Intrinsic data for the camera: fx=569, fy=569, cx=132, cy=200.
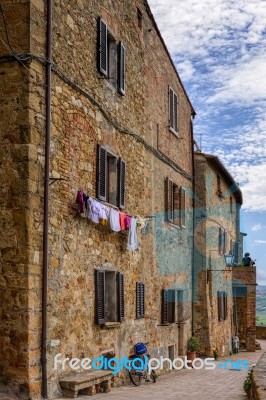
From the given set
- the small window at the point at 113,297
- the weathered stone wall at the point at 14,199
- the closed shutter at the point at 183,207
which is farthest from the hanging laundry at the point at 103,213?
the closed shutter at the point at 183,207

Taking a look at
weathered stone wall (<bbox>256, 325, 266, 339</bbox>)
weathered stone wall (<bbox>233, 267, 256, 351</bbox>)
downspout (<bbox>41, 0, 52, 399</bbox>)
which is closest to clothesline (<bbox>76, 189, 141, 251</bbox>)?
downspout (<bbox>41, 0, 52, 399</bbox>)

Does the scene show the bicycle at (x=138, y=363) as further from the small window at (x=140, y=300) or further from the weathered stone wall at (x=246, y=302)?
the weathered stone wall at (x=246, y=302)

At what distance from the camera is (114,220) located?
11.7 metres

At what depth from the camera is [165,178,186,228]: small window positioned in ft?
55.6

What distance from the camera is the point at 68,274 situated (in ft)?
32.7

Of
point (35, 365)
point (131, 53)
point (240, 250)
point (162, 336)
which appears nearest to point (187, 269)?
point (162, 336)

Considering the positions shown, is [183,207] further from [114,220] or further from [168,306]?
[114,220]

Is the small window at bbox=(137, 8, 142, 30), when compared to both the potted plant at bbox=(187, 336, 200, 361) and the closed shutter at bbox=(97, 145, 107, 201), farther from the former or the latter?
the potted plant at bbox=(187, 336, 200, 361)

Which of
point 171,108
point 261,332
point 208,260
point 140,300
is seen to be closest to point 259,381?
point 140,300

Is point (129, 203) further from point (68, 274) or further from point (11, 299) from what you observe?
point (11, 299)

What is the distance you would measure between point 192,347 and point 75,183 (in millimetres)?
10081

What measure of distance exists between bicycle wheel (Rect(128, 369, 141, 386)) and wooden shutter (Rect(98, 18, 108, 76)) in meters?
6.56

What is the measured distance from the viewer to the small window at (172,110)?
18.0 metres

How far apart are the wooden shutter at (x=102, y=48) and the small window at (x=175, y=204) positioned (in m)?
5.80
